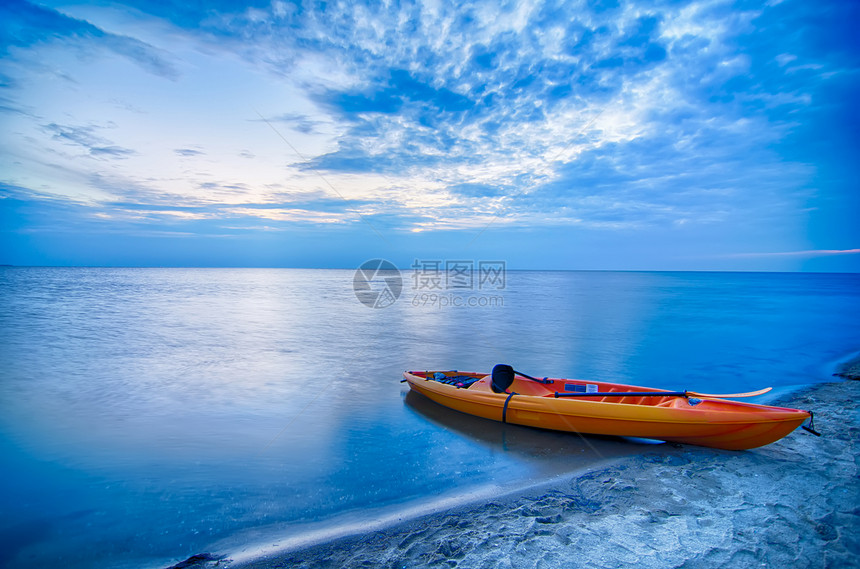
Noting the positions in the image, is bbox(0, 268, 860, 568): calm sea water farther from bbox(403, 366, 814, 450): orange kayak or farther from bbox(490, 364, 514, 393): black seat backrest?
bbox(490, 364, 514, 393): black seat backrest

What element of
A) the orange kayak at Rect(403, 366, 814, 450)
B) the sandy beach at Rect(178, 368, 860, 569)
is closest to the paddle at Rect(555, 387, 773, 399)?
the orange kayak at Rect(403, 366, 814, 450)

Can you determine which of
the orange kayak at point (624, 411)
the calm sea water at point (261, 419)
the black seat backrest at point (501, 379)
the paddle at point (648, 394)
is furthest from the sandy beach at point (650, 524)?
the black seat backrest at point (501, 379)

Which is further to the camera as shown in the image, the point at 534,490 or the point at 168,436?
the point at 168,436

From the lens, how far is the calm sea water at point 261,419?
441 centimetres

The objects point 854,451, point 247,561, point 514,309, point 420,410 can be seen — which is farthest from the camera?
point 514,309

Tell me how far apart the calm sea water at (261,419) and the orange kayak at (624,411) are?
0.96 ft

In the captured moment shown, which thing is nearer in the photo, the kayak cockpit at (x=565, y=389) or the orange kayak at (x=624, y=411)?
the orange kayak at (x=624, y=411)

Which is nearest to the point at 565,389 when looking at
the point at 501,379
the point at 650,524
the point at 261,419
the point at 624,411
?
the point at 501,379

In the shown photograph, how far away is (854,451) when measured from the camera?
5188mm

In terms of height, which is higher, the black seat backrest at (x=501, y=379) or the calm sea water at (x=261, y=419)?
the black seat backrest at (x=501, y=379)

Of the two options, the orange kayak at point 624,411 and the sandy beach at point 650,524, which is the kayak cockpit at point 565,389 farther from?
the sandy beach at point 650,524

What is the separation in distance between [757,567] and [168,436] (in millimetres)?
7493

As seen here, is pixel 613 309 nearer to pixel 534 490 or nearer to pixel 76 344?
pixel 534 490

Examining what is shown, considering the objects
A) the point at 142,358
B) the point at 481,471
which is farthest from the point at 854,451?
the point at 142,358
